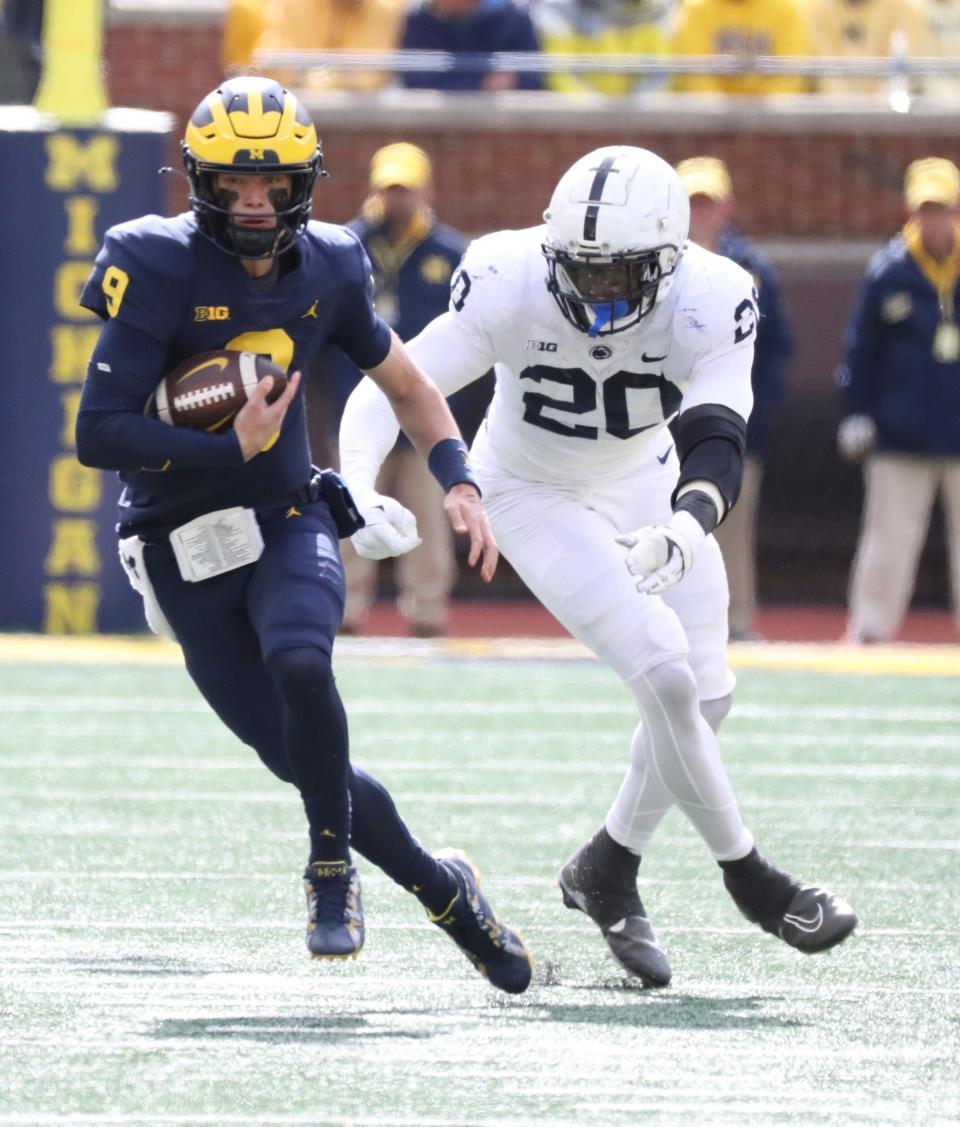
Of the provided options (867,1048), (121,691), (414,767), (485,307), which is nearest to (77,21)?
(121,691)

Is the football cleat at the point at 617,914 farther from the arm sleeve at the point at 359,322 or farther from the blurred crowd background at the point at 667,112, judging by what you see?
the blurred crowd background at the point at 667,112

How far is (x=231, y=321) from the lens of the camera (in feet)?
14.4

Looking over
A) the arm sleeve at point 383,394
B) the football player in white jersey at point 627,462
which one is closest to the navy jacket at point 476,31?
the football player in white jersey at point 627,462

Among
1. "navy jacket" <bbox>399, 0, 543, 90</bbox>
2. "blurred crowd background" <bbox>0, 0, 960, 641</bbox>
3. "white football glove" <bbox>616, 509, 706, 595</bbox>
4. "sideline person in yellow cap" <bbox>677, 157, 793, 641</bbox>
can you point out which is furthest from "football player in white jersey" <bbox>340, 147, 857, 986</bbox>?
"navy jacket" <bbox>399, 0, 543, 90</bbox>

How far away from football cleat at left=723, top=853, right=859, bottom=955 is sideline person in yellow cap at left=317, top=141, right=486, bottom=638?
525 cm

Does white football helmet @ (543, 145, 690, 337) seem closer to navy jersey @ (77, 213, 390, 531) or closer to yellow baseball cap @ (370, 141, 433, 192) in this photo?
navy jersey @ (77, 213, 390, 531)

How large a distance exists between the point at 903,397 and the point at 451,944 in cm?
539

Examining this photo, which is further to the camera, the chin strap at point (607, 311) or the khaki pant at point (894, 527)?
the khaki pant at point (894, 527)

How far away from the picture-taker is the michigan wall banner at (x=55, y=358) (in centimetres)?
1009

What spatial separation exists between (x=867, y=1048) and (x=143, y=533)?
1.57 meters

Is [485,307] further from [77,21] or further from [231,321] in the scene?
[77,21]

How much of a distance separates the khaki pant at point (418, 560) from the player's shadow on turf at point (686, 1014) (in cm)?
559

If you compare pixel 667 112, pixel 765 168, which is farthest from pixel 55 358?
pixel 765 168

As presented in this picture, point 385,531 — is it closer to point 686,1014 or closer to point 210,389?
point 210,389
